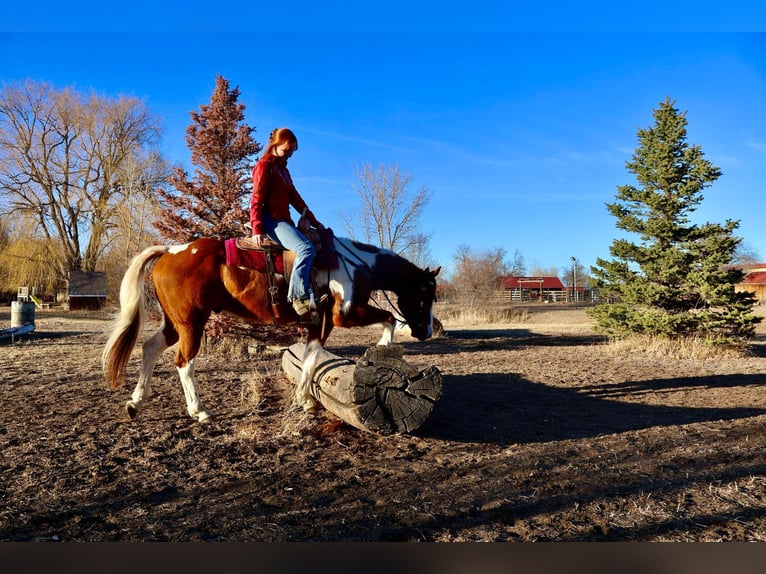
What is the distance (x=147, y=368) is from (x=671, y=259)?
1153 cm

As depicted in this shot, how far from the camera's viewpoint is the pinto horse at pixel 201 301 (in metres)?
5.24

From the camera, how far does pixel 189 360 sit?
17.2ft

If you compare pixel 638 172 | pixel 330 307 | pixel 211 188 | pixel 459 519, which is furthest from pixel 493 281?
pixel 459 519

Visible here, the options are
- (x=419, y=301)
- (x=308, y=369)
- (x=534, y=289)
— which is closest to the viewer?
(x=308, y=369)

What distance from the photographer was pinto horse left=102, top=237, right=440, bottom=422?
524 cm

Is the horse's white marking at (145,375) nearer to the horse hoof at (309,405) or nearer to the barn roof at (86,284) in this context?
the horse hoof at (309,405)

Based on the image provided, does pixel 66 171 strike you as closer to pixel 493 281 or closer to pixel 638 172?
pixel 493 281

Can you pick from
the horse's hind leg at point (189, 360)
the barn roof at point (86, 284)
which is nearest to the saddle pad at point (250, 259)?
the horse's hind leg at point (189, 360)

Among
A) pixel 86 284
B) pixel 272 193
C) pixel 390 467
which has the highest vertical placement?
pixel 272 193

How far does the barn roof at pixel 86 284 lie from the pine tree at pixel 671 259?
31784 mm

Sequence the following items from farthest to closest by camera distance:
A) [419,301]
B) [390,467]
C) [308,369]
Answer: [419,301] < [308,369] < [390,467]

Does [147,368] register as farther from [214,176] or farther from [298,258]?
[214,176]

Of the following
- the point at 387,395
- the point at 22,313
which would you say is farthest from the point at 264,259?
the point at 22,313

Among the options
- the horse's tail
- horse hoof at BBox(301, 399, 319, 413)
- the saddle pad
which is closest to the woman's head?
the saddle pad
